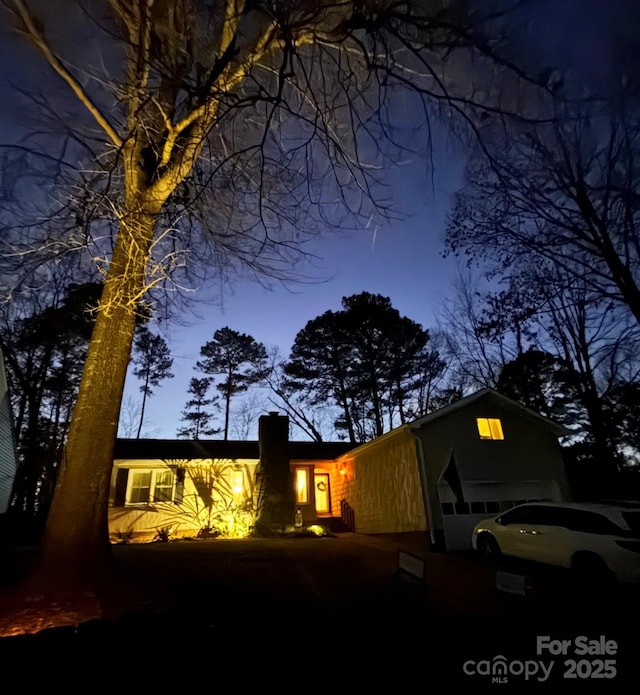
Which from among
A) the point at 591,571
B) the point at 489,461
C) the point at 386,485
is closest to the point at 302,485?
the point at 386,485

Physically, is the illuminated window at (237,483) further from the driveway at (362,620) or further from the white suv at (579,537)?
the white suv at (579,537)

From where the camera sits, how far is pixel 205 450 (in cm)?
1859

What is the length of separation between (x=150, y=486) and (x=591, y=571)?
14.8 metres

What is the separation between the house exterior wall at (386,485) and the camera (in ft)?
42.2

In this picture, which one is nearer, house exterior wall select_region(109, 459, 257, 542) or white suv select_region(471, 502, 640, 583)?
white suv select_region(471, 502, 640, 583)

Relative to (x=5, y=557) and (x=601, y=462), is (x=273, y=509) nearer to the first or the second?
(x=5, y=557)

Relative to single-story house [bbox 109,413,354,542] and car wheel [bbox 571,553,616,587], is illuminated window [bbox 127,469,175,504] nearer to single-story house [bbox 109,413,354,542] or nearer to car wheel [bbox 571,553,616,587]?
single-story house [bbox 109,413,354,542]

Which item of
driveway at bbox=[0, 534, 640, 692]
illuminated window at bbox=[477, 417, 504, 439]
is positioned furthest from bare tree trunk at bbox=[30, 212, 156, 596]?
illuminated window at bbox=[477, 417, 504, 439]

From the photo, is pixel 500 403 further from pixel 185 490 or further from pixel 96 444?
pixel 96 444

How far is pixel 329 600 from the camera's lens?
5645 mm

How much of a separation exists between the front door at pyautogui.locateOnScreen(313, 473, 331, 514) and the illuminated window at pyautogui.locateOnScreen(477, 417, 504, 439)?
9.13 m

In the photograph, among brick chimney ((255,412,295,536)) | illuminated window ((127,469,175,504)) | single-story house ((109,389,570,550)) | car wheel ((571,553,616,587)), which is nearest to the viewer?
car wheel ((571,553,616,587))

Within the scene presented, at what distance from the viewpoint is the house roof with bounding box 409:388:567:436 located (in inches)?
515

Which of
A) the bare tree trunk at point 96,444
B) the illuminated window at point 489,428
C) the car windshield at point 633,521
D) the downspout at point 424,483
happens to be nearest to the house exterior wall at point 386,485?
the downspout at point 424,483
